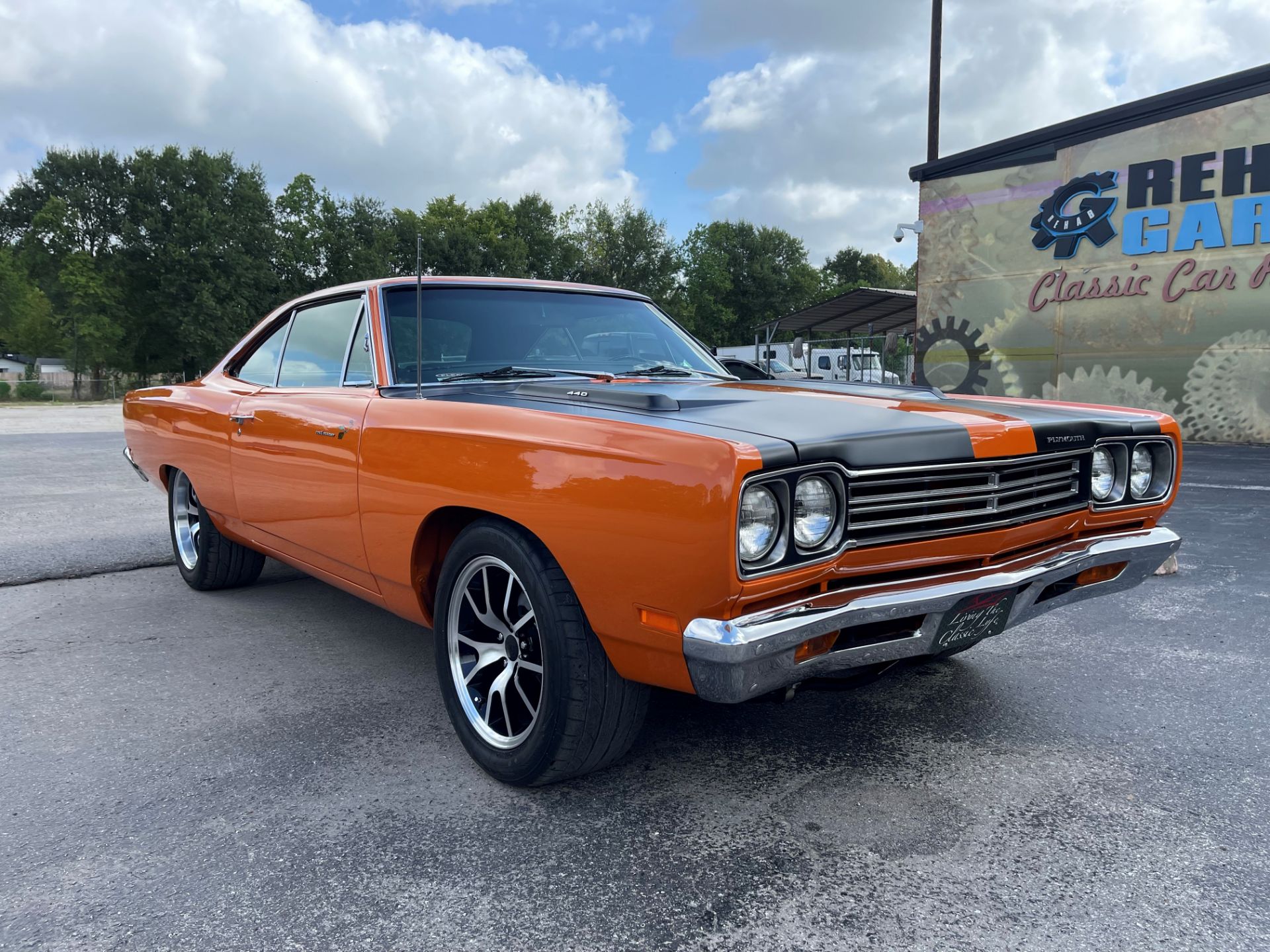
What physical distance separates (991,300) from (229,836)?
15.8 metres

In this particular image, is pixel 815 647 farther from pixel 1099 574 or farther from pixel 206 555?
pixel 206 555

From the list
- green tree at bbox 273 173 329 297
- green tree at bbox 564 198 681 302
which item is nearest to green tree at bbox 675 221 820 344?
green tree at bbox 564 198 681 302

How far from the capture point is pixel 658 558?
1967mm

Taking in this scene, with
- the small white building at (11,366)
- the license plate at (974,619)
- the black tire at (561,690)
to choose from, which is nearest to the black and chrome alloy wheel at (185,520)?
the black tire at (561,690)

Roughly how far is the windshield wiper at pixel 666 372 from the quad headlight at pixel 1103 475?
1.34 meters

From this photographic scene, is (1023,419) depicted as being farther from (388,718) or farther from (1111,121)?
(1111,121)

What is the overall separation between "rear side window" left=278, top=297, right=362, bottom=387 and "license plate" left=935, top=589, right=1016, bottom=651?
2.34 m

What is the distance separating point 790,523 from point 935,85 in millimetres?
17933

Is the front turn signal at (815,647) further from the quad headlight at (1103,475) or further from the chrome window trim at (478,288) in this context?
the chrome window trim at (478,288)

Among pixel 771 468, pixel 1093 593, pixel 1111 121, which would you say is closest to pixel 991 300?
pixel 1111 121

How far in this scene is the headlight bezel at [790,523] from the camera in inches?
75.3

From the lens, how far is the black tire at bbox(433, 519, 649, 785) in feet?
7.17

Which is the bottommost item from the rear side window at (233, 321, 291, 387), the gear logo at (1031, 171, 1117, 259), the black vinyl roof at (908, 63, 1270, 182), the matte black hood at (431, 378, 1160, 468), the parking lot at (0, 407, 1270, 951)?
the parking lot at (0, 407, 1270, 951)

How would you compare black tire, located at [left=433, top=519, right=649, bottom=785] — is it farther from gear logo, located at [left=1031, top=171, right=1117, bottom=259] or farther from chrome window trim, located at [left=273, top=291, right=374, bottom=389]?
gear logo, located at [left=1031, top=171, right=1117, bottom=259]
